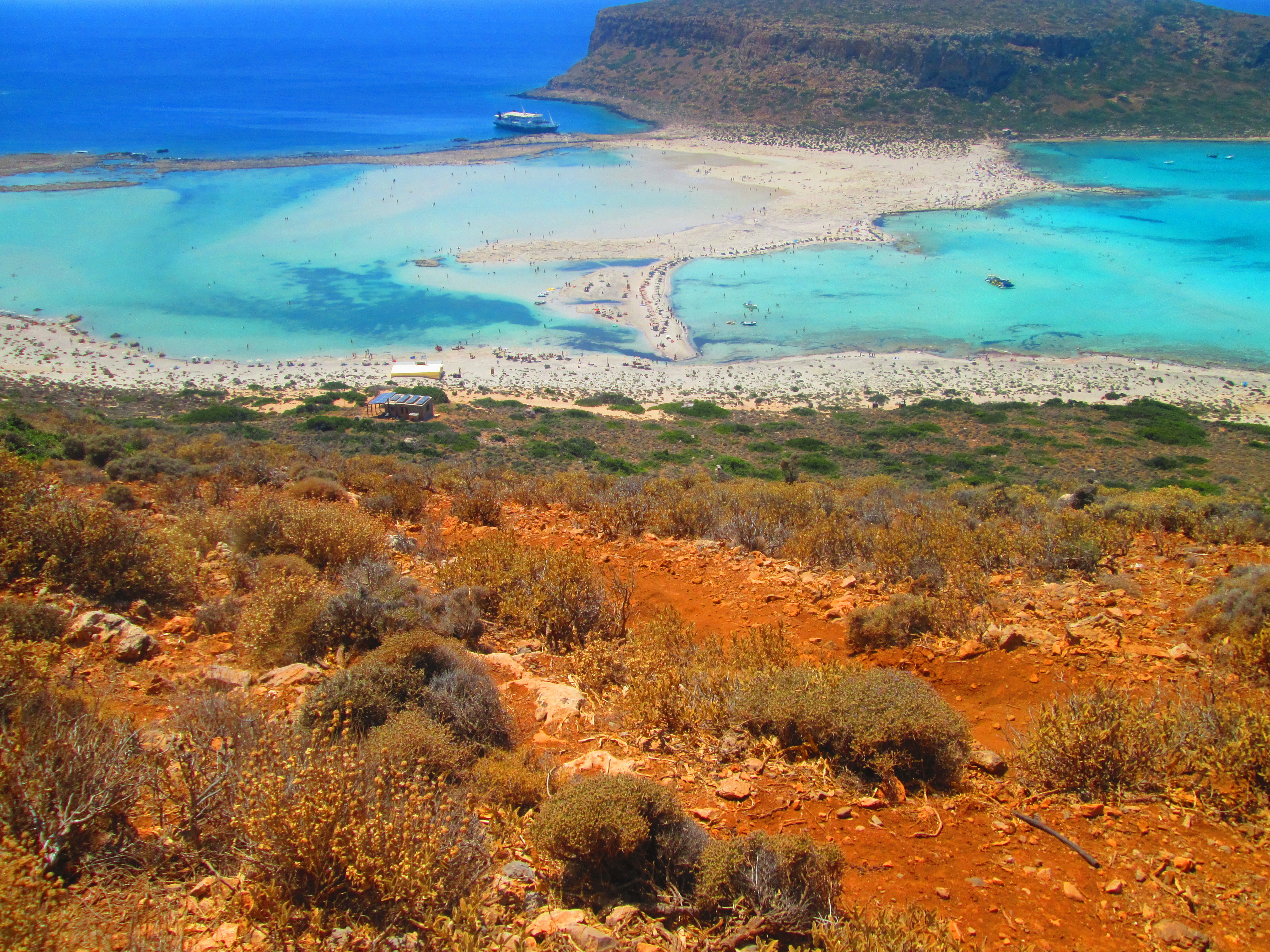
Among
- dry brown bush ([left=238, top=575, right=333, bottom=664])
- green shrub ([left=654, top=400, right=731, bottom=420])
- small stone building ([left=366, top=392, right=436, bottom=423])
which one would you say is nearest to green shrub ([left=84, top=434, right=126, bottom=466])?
dry brown bush ([left=238, top=575, right=333, bottom=664])

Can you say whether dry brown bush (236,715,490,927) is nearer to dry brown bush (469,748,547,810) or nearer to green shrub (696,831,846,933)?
dry brown bush (469,748,547,810)

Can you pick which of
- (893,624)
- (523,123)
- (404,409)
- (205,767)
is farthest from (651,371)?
(523,123)

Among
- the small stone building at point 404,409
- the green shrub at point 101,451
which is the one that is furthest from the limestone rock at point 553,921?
the small stone building at point 404,409

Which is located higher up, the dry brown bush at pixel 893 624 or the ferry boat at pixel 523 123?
the ferry boat at pixel 523 123

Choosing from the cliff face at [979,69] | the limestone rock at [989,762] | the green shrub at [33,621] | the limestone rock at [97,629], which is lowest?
the limestone rock at [989,762]

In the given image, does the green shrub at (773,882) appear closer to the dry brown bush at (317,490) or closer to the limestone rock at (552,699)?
the limestone rock at (552,699)

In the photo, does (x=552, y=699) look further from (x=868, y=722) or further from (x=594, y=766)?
(x=868, y=722)
